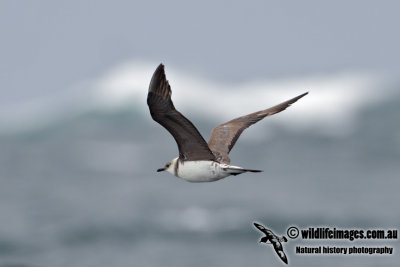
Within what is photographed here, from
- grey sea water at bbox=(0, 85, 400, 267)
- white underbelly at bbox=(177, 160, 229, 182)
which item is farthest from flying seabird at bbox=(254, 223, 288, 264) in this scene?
grey sea water at bbox=(0, 85, 400, 267)

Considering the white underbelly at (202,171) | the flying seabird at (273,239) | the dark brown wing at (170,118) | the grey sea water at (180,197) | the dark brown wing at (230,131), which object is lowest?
the grey sea water at (180,197)

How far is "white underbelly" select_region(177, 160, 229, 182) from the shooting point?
52.2 ft

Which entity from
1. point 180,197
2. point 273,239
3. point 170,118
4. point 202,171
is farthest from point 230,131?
point 180,197

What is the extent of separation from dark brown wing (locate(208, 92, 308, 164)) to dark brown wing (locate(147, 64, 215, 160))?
1372 millimetres

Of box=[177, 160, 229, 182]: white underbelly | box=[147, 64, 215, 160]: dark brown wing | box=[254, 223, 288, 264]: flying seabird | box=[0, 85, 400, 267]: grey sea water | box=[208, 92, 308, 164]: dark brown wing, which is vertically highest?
box=[147, 64, 215, 160]: dark brown wing

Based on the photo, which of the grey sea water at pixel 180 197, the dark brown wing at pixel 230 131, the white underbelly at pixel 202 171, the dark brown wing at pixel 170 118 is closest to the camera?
the dark brown wing at pixel 170 118

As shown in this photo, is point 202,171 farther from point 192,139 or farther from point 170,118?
point 170,118

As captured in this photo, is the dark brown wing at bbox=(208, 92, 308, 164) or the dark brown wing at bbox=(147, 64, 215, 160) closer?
the dark brown wing at bbox=(147, 64, 215, 160)

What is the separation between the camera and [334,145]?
4075 inches

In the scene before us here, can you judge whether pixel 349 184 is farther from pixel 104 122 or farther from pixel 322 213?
pixel 104 122

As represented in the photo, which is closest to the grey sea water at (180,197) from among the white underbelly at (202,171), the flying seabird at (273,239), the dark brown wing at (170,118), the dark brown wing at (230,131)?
the flying seabird at (273,239)

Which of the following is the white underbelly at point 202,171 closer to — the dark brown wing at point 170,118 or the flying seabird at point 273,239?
the dark brown wing at point 170,118

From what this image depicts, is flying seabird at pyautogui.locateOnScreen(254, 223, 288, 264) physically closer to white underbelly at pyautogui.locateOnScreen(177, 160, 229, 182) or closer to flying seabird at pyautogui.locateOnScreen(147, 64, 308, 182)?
flying seabird at pyautogui.locateOnScreen(147, 64, 308, 182)

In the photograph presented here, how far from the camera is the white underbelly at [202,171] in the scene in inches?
626
